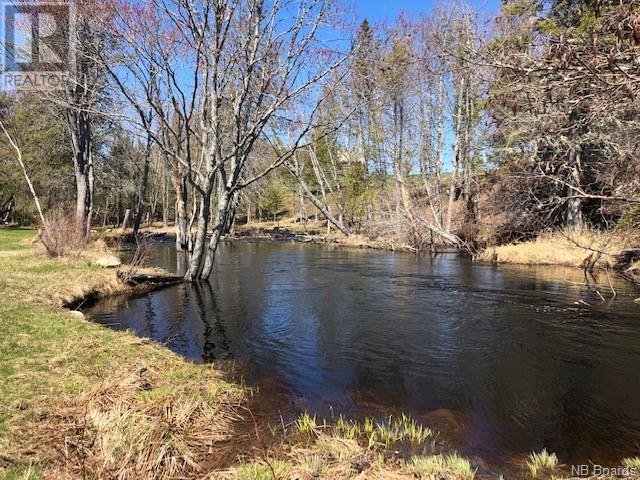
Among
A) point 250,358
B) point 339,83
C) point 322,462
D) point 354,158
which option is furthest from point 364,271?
point 354,158

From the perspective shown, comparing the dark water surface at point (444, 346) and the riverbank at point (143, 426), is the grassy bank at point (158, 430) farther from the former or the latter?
the dark water surface at point (444, 346)

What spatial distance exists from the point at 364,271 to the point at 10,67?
17.6 meters

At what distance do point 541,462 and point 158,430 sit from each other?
3804 millimetres

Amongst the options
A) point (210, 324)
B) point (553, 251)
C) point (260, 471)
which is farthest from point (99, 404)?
point (553, 251)

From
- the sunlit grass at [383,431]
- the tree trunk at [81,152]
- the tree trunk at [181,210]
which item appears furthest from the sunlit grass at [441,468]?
the tree trunk at [181,210]

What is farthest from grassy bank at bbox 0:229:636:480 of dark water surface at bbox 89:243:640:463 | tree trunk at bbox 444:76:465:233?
tree trunk at bbox 444:76:465:233

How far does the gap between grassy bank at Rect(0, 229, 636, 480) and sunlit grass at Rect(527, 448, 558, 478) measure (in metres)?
0.01

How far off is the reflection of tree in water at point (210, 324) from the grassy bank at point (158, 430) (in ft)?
3.62

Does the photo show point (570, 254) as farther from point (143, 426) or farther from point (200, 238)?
point (143, 426)

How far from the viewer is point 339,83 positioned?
15.4 meters

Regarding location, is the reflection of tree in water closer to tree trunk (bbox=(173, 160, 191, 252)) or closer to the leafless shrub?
the leafless shrub

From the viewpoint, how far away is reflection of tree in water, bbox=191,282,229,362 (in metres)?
8.48

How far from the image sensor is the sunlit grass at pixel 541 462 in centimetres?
458

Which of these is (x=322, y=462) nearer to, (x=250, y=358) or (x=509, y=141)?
(x=250, y=358)
